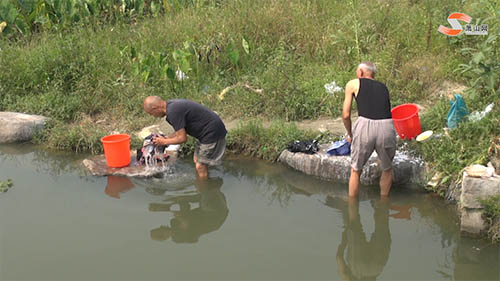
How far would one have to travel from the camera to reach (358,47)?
875cm

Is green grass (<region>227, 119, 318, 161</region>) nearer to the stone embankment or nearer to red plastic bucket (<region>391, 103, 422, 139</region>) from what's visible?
the stone embankment

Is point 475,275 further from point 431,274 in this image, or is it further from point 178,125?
point 178,125

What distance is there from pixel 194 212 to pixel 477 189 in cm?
290

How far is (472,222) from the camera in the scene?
5.35 meters

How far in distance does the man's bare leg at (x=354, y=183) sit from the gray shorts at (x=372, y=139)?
139 mm

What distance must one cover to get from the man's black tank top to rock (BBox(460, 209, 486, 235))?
1213mm

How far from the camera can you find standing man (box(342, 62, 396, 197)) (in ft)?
18.8

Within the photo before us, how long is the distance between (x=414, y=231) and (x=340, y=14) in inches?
206

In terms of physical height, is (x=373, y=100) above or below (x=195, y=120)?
above

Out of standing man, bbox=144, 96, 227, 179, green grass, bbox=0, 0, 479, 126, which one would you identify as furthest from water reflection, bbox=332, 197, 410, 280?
green grass, bbox=0, 0, 479, 126

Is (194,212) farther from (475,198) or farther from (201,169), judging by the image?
(475,198)

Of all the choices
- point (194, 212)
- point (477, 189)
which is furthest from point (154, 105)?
point (477, 189)

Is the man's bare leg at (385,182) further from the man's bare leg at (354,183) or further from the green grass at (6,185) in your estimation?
the green grass at (6,185)

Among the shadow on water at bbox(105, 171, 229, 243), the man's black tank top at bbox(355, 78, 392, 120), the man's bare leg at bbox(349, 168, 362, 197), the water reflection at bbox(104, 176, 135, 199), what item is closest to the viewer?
the man's black tank top at bbox(355, 78, 392, 120)
